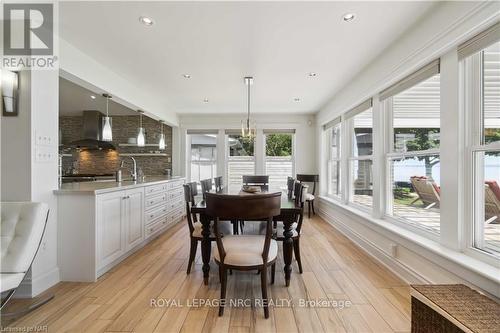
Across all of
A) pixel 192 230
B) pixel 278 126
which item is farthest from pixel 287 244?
pixel 278 126

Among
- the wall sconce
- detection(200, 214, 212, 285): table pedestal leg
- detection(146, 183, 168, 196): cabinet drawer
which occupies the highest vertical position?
the wall sconce

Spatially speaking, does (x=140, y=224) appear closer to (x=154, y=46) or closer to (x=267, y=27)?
(x=154, y=46)

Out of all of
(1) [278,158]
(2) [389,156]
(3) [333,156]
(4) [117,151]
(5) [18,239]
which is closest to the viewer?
(5) [18,239]

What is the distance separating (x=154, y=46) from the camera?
266 centimetres

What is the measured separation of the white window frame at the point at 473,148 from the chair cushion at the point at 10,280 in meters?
3.31

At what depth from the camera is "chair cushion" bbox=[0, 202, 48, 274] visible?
1717mm

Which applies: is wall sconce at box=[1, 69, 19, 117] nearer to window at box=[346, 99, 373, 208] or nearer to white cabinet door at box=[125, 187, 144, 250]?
white cabinet door at box=[125, 187, 144, 250]

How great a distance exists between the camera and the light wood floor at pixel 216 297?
178 cm

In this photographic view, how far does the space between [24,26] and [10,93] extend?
61 centimetres

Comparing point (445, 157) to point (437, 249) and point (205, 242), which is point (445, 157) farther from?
point (205, 242)

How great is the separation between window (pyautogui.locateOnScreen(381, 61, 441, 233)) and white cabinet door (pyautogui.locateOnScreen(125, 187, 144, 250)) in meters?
3.29

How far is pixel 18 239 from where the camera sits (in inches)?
70.2

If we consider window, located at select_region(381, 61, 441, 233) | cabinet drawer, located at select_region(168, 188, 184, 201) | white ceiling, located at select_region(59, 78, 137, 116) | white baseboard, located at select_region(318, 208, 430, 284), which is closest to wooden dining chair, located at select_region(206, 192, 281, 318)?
white baseboard, located at select_region(318, 208, 430, 284)

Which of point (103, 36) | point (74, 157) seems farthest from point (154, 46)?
point (74, 157)
